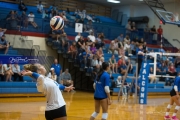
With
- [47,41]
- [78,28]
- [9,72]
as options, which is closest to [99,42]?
[78,28]

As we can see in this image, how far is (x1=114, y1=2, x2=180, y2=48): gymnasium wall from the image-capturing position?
31047mm

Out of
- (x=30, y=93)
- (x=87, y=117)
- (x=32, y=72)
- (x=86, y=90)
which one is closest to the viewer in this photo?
(x=32, y=72)

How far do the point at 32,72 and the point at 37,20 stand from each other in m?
17.2

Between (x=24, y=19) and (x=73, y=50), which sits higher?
(x=24, y=19)

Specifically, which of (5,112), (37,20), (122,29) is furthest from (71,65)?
(5,112)

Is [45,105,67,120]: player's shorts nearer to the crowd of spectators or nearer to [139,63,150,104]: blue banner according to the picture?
[139,63,150,104]: blue banner

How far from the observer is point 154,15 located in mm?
32562

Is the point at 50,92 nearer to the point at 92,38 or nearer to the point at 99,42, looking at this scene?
the point at 92,38

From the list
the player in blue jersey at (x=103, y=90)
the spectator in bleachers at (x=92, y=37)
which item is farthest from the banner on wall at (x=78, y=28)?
the player in blue jersey at (x=103, y=90)

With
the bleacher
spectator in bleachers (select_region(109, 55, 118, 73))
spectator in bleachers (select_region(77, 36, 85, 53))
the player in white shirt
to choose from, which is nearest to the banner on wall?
spectator in bleachers (select_region(77, 36, 85, 53))

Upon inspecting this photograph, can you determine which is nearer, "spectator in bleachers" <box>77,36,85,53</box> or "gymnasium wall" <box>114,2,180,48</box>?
"spectator in bleachers" <box>77,36,85,53</box>

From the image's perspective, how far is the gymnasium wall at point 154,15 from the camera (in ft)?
102

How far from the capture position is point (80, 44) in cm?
2316

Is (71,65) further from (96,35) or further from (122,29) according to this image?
(122,29)
